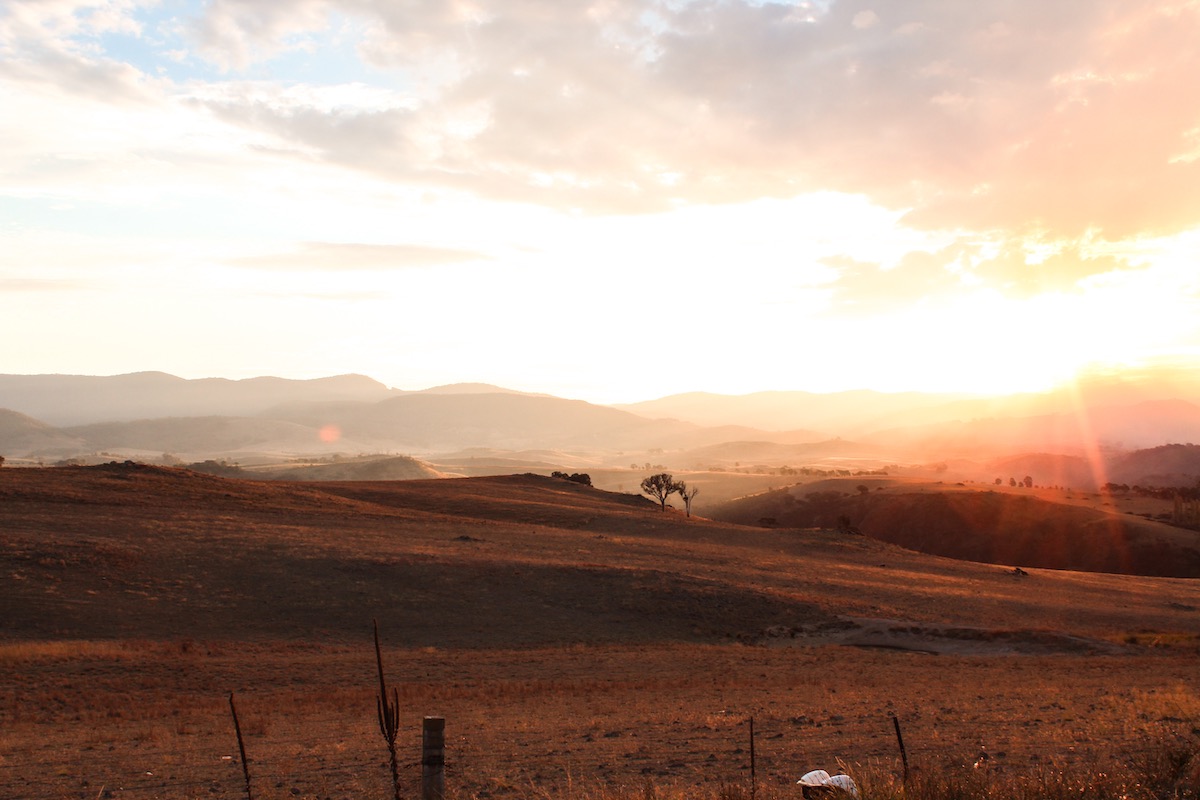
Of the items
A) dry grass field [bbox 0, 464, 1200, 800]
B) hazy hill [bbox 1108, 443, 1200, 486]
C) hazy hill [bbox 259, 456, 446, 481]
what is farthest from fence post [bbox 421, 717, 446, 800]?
hazy hill [bbox 1108, 443, 1200, 486]

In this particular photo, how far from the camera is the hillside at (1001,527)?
71.2 m

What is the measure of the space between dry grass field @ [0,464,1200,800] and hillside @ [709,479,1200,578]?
65.6 feet

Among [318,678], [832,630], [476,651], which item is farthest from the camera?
[832,630]

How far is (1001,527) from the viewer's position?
81875 millimetres

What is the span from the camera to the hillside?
71.2m

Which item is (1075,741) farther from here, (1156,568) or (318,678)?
(1156,568)

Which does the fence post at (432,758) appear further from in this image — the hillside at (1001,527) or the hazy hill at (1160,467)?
the hazy hill at (1160,467)

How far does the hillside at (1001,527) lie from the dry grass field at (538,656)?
20.0 meters

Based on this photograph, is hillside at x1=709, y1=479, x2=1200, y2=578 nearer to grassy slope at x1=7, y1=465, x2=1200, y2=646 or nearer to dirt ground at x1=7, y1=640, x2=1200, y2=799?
grassy slope at x1=7, y1=465, x2=1200, y2=646

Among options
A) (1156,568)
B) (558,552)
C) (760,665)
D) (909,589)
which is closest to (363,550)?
(558,552)

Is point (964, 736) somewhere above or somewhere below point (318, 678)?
above

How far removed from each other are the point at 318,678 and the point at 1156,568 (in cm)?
6955

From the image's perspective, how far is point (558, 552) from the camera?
44562mm

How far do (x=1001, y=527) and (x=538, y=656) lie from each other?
67.9 m
